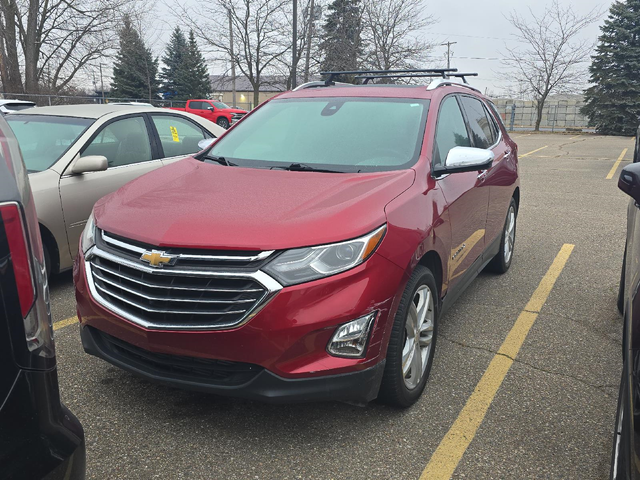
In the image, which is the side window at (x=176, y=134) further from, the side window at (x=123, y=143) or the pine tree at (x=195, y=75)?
the pine tree at (x=195, y=75)

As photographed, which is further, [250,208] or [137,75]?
[137,75]

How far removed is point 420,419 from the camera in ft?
9.52

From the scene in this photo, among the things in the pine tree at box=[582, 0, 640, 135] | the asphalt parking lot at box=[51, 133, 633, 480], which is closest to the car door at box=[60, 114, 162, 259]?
the asphalt parking lot at box=[51, 133, 633, 480]

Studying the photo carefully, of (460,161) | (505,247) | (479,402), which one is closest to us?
(479,402)

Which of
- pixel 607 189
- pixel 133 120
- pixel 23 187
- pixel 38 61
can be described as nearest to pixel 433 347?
pixel 23 187

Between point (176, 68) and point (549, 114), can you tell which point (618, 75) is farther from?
point (176, 68)

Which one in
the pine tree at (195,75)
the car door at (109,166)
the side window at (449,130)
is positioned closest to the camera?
the side window at (449,130)

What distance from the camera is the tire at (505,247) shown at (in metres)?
5.11

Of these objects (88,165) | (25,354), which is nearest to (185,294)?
(25,354)

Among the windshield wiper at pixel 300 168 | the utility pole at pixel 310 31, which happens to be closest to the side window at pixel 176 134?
the windshield wiper at pixel 300 168

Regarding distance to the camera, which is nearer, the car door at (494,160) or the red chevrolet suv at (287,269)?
the red chevrolet suv at (287,269)

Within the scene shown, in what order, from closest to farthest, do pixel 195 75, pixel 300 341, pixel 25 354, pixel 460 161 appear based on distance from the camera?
pixel 25 354 → pixel 300 341 → pixel 460 161 → pixel 195 75

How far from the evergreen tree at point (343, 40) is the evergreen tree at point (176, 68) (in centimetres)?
1946

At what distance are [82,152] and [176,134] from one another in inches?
47.7
